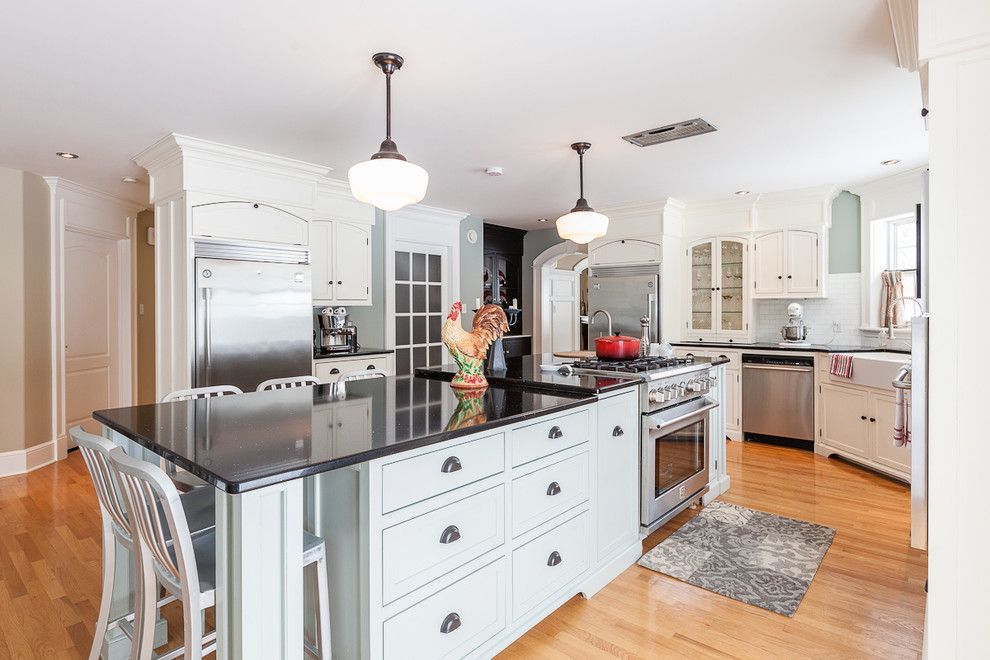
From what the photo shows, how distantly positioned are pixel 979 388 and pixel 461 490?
144 centimetres

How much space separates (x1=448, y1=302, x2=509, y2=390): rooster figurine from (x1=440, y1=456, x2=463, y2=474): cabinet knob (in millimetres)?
787

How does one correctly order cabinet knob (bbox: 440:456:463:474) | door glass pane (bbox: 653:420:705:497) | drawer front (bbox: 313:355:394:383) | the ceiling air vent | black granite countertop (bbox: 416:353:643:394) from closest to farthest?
1. cabinet knob (bbox: 440:456:463:474)
2. black granite countertop (bbox: 416:353:643:394)
3. door glass pane (bbox: 653:420:705:497)
4. the ceiling air vent
5. drawer front (bbox: 313:355:394:383)

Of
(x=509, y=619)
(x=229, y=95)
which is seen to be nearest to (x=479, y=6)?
(x=229, y=95)

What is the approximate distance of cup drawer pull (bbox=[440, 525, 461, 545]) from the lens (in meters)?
1.70

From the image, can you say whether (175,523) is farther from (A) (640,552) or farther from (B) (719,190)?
(B) (719,190)

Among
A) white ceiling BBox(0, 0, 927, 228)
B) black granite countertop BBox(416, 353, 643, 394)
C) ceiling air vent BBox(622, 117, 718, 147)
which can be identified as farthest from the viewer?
ceiling air vent BBox(622, 117, 718, 147)

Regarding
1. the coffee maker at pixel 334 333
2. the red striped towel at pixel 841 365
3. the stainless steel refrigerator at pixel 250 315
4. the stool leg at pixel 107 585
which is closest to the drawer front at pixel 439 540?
the stool leg at pixel 107 585

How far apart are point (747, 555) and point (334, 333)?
12.0ft

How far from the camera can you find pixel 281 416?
6.16 feet

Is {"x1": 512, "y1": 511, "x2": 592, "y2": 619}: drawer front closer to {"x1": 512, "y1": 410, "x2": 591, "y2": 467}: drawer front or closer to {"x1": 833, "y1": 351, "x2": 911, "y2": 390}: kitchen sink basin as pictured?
{"x1": 512, "y1": 410, "x2": 591, "y2": 467}: drawer front

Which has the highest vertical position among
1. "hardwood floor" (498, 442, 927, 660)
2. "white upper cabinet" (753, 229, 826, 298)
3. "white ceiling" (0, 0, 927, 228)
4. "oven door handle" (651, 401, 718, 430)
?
"white ceiling" (0, 0, 927, 228)

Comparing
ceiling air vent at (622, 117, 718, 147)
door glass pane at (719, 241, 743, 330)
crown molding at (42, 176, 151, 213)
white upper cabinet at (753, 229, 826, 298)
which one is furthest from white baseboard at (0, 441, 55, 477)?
white upper cabinet at (753, 229, 826, 298)

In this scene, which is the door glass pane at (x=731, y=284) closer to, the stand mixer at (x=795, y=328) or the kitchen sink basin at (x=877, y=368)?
the stand mixer at (x=795, y=328)

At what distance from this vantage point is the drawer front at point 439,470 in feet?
5.09
